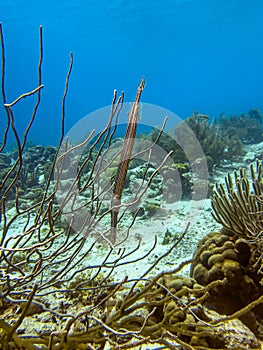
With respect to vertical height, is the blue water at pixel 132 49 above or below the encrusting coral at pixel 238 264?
above

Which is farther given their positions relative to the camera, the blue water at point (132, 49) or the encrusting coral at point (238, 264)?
the blue water at point (132, 49)

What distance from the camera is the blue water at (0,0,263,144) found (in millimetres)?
45656

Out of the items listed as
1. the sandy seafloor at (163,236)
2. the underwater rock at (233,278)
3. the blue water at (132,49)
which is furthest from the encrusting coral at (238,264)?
the blue water at (132,49)

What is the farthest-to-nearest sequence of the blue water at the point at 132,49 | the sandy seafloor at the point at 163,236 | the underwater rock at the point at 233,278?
the blue water at the point at 132,49
the sandy seafloor at the point at 163,236
the underwater rock at the point at 233,278

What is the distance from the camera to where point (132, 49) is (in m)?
80.2

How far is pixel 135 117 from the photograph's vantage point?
2.57m

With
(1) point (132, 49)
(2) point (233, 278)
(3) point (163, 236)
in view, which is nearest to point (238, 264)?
(2) point (233, 278)

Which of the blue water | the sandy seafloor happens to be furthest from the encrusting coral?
the blue water

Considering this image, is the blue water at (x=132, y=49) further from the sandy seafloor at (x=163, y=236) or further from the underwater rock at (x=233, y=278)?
the underwater rock at (x=233, y=278)

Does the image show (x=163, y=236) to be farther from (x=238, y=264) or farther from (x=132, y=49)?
(x=132, y=49)

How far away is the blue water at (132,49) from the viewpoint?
45656mm

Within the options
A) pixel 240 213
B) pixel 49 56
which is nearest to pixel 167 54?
pixel 49 56

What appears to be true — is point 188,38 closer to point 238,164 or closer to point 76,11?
point 76,11

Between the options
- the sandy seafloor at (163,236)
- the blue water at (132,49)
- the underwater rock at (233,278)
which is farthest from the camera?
the blue water at (132,49)
